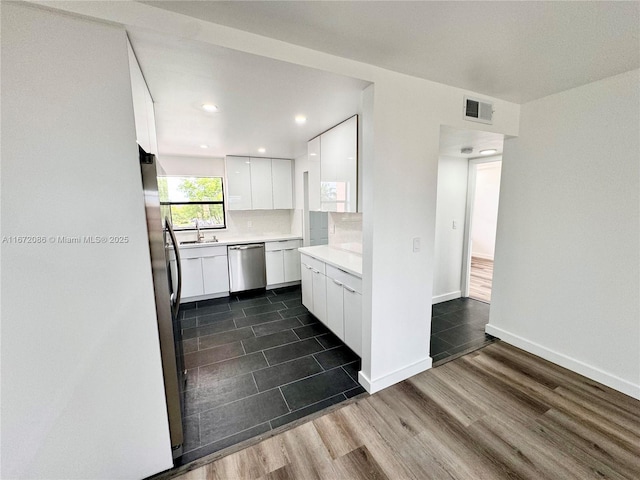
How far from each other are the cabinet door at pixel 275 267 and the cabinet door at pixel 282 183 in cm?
93

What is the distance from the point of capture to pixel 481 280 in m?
5.00

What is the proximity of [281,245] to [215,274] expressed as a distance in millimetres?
1187

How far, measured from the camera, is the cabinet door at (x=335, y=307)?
2570 mm

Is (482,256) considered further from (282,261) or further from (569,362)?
(282,261)

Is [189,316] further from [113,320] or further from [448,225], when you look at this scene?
[448,225]

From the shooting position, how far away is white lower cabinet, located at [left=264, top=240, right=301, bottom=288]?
14.5 feet

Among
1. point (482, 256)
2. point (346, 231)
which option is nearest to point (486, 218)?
point (482, 256)

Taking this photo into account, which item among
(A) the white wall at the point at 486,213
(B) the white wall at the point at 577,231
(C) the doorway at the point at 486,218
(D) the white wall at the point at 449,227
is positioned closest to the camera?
(B) the white wall at the point at 577,231

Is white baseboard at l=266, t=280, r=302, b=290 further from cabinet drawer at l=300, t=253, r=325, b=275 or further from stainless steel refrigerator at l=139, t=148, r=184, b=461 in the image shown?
stainless steel refrigerator at l=139, t=148, r=184, b=461

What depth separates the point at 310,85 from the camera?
1801mm

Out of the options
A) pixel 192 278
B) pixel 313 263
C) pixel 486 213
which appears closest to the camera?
pixel 313 263

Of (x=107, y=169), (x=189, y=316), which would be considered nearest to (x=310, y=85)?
(x=107, y=169)

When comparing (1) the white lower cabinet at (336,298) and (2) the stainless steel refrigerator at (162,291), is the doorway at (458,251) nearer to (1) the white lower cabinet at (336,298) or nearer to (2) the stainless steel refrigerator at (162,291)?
(1) the white lower cabinet at (336,298)

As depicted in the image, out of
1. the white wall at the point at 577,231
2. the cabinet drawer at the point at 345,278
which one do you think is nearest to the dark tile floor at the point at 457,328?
the white wall at the point at 577,231
